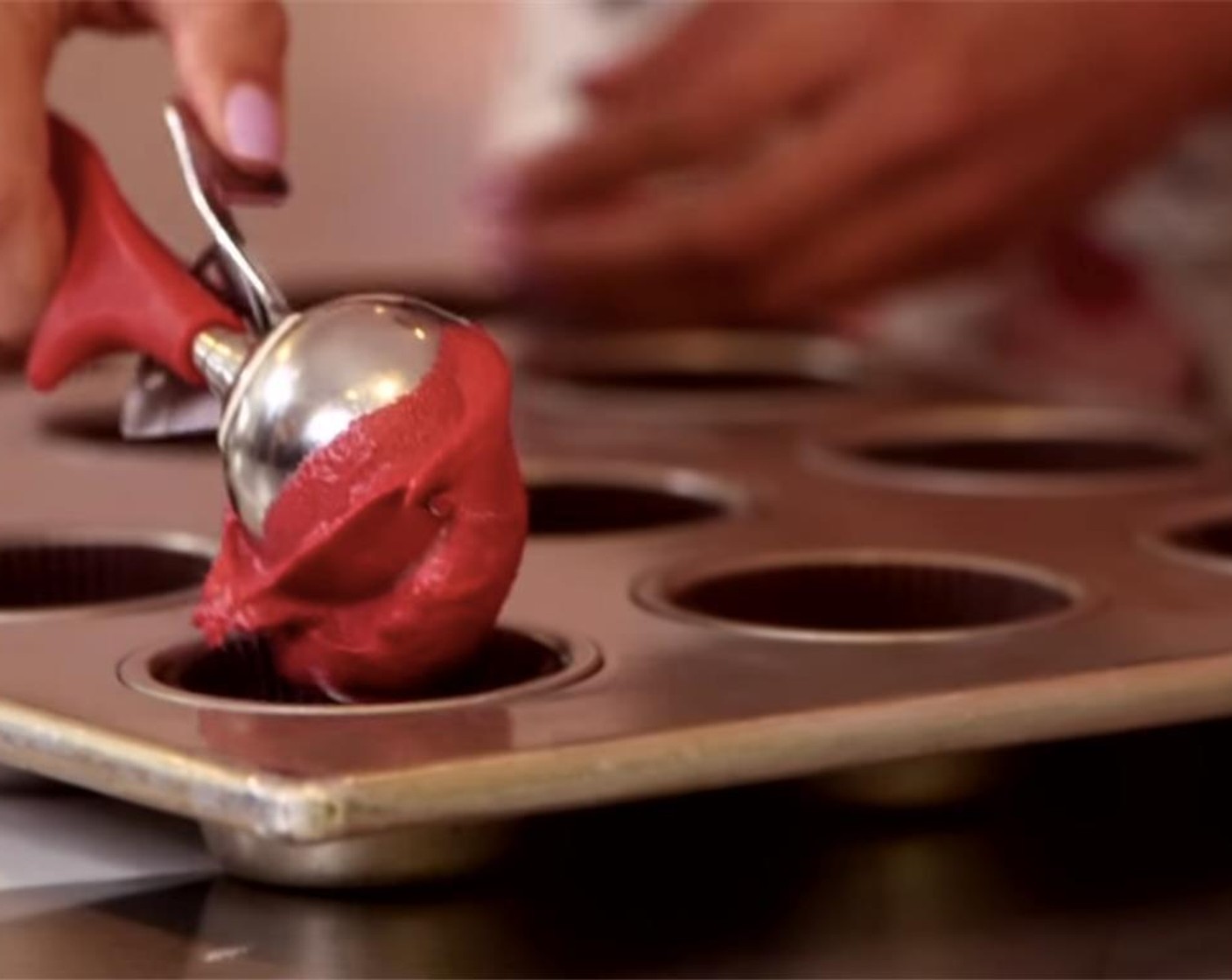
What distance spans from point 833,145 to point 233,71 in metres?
0.67

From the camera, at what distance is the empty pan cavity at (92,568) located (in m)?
0.83

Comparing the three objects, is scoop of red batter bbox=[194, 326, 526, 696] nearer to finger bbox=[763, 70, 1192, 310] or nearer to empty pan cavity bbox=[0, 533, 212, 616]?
empty pan cavity bbox=[0, 533, 212, 616]

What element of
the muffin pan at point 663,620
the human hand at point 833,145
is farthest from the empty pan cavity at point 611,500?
the human hand at point 833,145

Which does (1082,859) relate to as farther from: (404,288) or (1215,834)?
(404,288)

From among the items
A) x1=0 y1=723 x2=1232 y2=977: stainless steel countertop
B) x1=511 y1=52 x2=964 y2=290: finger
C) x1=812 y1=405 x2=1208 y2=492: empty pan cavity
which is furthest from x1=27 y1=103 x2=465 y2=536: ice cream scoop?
x1=511 y1=52 x2=964 y2=290: finger

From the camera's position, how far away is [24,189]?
708 mm

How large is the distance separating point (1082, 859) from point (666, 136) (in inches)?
30.3

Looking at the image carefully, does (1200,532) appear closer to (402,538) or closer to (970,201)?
(402,538)

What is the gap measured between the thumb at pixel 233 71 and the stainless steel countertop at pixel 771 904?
200 mm

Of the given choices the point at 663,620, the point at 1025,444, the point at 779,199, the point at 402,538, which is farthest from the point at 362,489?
the point at 779,199

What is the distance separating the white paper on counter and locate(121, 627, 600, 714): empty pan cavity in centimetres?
4

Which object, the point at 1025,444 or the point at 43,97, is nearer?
the point at 43,97

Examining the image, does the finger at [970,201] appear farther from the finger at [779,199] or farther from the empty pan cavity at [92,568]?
the empty pan cavity at [92,568]

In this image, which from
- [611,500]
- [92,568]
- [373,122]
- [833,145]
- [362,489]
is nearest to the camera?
[362,489]
